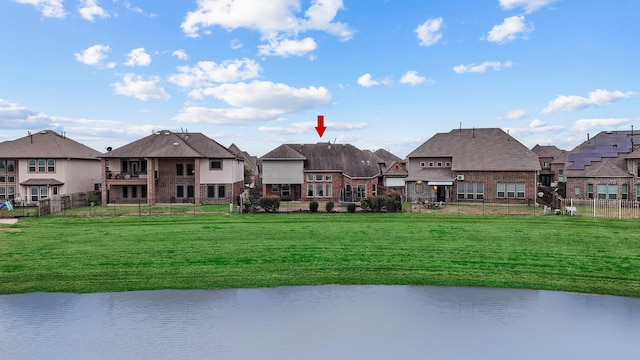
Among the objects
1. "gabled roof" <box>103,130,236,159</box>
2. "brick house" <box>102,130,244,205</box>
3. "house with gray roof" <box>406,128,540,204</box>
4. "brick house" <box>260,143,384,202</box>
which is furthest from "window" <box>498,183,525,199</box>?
Answer: "gabled roof" <box>103,130,236,159</box>

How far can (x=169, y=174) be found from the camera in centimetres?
4169

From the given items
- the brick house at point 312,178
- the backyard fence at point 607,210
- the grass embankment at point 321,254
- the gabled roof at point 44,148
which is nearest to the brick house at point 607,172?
the backyard fence at point 607,210

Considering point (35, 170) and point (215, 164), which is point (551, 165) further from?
point (35, 170)

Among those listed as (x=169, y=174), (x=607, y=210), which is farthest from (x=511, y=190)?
(x=169, y=174)

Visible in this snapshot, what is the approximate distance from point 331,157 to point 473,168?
1420 cm

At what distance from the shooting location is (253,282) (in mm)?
15484

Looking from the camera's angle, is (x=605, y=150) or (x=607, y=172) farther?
(x=605, y=150)

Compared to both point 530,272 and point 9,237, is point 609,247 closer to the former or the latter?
point 530,272

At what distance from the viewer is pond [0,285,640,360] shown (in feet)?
33.4

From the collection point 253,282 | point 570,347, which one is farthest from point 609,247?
point 253,282

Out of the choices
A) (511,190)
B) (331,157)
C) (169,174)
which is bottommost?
(511,190)

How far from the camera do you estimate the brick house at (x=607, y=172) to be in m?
35.8

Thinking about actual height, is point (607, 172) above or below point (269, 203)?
above

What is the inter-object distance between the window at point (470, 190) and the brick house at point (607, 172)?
7.25 metres
